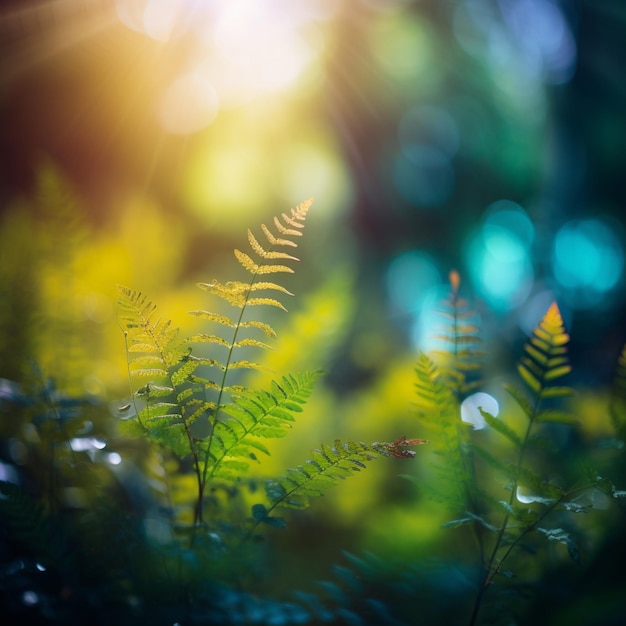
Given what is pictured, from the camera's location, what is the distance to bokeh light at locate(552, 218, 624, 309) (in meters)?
3.28

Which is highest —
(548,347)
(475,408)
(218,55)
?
(218,55)

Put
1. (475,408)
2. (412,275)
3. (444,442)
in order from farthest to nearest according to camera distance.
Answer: (412,275) → (475,408) → (444,442)

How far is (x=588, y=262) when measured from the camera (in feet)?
12.3

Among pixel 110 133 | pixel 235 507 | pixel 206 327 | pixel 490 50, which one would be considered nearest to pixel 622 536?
pixel 235 507

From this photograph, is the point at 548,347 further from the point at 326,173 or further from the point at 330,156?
the point at 330,156

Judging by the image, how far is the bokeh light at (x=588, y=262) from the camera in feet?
10.8

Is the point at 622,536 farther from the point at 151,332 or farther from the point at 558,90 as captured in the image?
→ the point at 558,90

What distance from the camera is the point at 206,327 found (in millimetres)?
1631

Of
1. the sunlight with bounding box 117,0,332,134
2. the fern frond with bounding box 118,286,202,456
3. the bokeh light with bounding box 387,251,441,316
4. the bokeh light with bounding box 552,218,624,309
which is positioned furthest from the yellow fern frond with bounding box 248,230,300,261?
the bokeh light with bounding box 387,251,441,316

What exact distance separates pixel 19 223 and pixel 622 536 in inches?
55.9

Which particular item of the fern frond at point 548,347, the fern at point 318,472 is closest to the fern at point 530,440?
the fern frond at point 548,347

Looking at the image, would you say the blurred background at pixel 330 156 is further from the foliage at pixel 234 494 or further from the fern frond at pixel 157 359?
the fern frond at pixel 157 359

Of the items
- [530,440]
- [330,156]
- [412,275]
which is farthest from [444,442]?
[412,275]

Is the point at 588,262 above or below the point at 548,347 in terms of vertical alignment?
above
